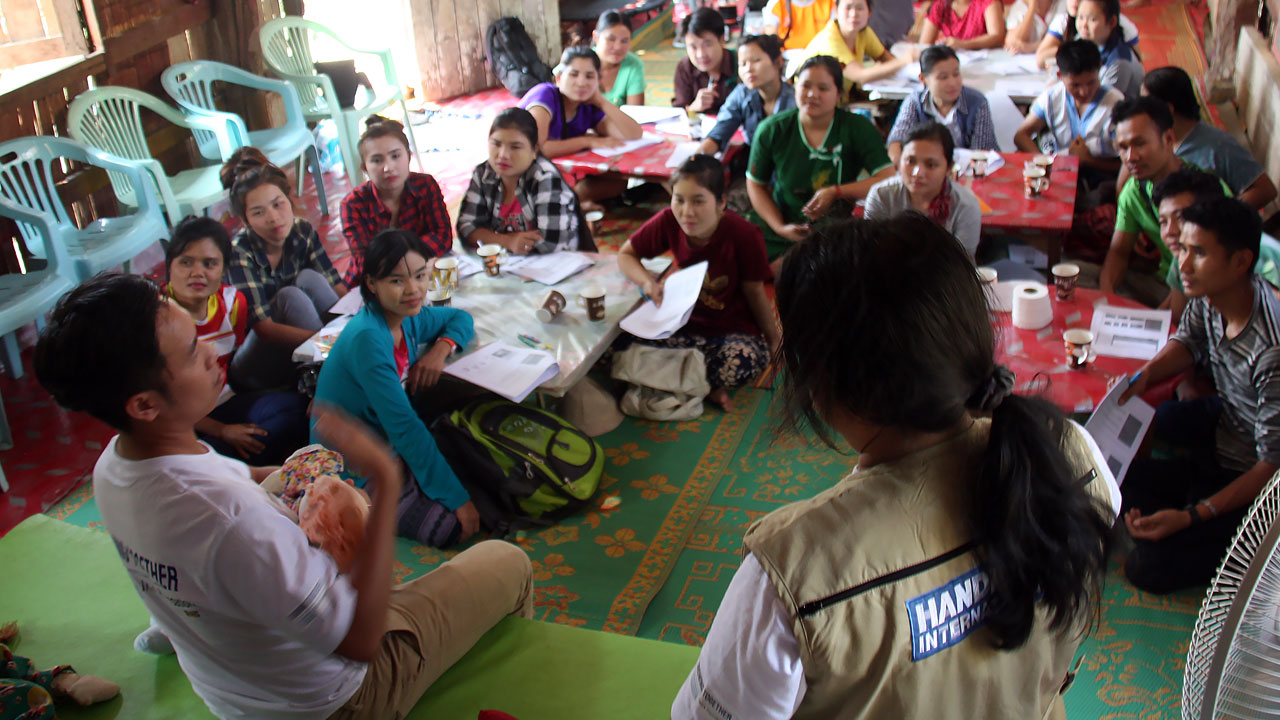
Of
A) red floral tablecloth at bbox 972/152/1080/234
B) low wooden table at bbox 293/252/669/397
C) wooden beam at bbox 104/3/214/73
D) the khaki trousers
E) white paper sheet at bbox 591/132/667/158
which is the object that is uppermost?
wooden beam at bbox 104/3/214/73

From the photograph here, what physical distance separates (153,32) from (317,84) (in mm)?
968

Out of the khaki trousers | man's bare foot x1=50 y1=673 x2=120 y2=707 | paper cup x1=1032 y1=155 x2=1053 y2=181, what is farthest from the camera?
paper cup x1=1032 y1=155 x2=1053 y2=181

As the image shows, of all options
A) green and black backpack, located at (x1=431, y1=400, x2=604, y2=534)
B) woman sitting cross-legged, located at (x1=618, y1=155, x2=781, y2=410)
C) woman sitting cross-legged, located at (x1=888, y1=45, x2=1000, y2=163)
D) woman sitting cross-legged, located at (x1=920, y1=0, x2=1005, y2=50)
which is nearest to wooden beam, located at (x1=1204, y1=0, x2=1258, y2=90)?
woman sitting cross-legged, located at (x1=920, y1=0, x2=1005, y2=50)

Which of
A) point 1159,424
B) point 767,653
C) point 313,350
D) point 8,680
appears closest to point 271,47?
point 313,350

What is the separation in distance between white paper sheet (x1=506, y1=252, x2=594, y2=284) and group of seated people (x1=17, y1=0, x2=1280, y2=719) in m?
0.14

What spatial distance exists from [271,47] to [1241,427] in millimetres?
5993

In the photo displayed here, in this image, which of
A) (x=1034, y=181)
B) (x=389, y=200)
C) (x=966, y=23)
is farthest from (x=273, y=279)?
(x=966, y=23)

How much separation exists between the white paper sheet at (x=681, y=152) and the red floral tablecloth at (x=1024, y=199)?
141cm

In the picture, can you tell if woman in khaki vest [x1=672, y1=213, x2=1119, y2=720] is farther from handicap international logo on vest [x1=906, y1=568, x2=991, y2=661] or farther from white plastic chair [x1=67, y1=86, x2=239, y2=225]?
white plastic chair [x1=67, y1=86, x2=239, y2=225]

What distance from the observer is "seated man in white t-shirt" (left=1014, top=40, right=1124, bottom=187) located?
469cm

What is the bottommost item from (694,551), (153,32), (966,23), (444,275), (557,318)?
(694,551)

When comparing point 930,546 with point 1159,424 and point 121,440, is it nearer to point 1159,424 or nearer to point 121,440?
point 121,440

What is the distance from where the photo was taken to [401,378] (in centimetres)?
318

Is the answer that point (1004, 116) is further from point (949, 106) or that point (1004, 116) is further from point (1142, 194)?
point (1142, 194)
